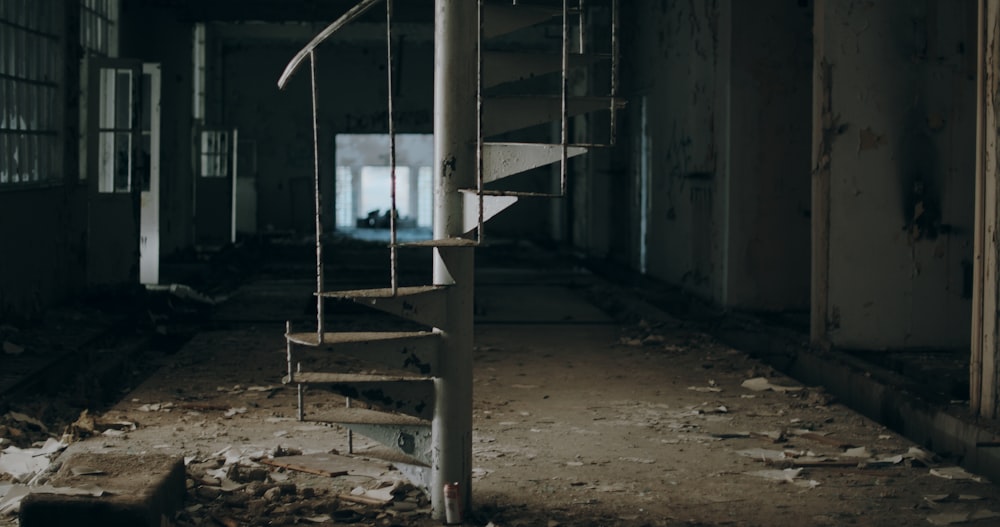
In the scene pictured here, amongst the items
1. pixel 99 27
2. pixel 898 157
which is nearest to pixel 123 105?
pixel 99 27

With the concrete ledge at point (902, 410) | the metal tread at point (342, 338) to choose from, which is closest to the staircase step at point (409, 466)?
the metal tread at point (342, 338)

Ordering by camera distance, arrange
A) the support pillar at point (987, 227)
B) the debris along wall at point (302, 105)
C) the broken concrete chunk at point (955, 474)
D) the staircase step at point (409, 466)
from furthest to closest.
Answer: the debris along wall at point (302, 105)
the support pillar at point (987, 227)
the broken concrete chunk at point (955, 474)
the staircase step at point (409, 466)

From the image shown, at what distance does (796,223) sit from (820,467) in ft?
15.1

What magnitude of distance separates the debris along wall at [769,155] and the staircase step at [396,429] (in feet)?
17.6

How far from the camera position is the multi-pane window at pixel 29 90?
7.85 metres

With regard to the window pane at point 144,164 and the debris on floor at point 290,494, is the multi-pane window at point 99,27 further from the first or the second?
the debris on floor at point 290,494

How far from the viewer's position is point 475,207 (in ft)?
12.8

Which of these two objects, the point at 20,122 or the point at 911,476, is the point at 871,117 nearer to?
the point at 911,476

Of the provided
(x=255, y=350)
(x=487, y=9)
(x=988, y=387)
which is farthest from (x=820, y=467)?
(x=255, y=350)

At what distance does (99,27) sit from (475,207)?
801cm

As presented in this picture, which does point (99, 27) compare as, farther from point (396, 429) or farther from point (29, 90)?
point (396, 429)

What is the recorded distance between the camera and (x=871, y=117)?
21.7ft

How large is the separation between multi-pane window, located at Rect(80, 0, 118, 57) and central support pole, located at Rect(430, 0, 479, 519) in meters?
6.97

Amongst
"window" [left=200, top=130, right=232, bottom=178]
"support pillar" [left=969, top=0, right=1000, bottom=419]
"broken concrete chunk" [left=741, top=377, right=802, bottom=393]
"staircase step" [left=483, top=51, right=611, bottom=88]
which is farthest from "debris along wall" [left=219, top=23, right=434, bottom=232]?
"staircase step" [left=483, top=51, right=611, bottom=88]
